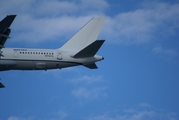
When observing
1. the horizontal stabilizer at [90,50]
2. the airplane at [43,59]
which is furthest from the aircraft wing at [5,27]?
the horizontal stabilizer at [90,50]

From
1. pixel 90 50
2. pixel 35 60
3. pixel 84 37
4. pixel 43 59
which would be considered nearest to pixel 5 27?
pixel 35 60

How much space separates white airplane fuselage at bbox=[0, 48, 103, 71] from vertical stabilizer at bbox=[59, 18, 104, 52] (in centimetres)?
300

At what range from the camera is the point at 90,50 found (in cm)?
6806

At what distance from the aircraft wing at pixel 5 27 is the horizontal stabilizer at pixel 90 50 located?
11.3 metres

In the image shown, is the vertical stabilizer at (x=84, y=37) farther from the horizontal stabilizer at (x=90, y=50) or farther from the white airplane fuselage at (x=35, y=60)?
the horizontal stabilizer at (x=90, y=50)

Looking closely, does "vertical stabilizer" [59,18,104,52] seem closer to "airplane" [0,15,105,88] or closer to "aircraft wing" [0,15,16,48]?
"airplane" [0,15,105,88]

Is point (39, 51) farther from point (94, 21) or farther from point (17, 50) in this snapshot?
point (94, 21)

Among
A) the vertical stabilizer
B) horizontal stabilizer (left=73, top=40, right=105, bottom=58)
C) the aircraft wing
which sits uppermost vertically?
the vertical stabilizer

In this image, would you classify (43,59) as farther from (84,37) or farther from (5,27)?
(5,27)

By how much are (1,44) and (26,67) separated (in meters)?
5.49

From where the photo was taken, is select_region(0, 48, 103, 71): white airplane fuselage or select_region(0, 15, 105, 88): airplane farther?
select_region(0, 48, 103, 71): white airplane fuselage

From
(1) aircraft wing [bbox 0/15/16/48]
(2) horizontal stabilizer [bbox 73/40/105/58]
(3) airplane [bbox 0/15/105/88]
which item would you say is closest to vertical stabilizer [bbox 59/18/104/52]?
(3) airplane [bbox 0/15/105/88]

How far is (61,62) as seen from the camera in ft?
233

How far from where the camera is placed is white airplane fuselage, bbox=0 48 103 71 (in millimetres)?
70688
